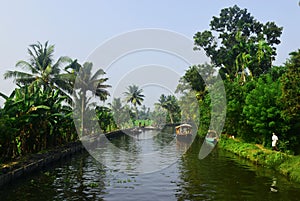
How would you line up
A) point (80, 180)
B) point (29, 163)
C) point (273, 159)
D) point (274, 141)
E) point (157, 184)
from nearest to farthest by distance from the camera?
point (157, 184)
point (80, 180)
point (29, 163)
point (273, 159)
point (274, 141)

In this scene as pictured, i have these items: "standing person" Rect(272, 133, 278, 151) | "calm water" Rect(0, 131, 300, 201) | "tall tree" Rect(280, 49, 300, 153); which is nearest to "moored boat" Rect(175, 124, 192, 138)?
"calm water" Rect(0, 131, 300, 201)

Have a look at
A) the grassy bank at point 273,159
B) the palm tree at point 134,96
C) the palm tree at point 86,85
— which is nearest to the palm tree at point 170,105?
the palm tree at point 134,96

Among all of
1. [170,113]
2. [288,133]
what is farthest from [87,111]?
[170,113]

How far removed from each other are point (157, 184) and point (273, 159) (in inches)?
351

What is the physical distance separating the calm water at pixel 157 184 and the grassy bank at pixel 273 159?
1.97 feet

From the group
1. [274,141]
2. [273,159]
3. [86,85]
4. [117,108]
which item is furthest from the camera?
[117,108]

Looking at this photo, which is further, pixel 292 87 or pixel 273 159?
pixel 273 159

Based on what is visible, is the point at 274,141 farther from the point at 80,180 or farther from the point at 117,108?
the point at 117,108

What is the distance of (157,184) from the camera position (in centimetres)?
1950

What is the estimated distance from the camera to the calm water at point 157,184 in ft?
53.8

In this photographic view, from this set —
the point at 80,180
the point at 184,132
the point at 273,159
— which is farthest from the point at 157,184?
the point at 184,132

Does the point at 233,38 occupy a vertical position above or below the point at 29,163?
above

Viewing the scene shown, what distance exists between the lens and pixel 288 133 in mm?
26000

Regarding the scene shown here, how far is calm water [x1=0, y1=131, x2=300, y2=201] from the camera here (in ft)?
53.8
